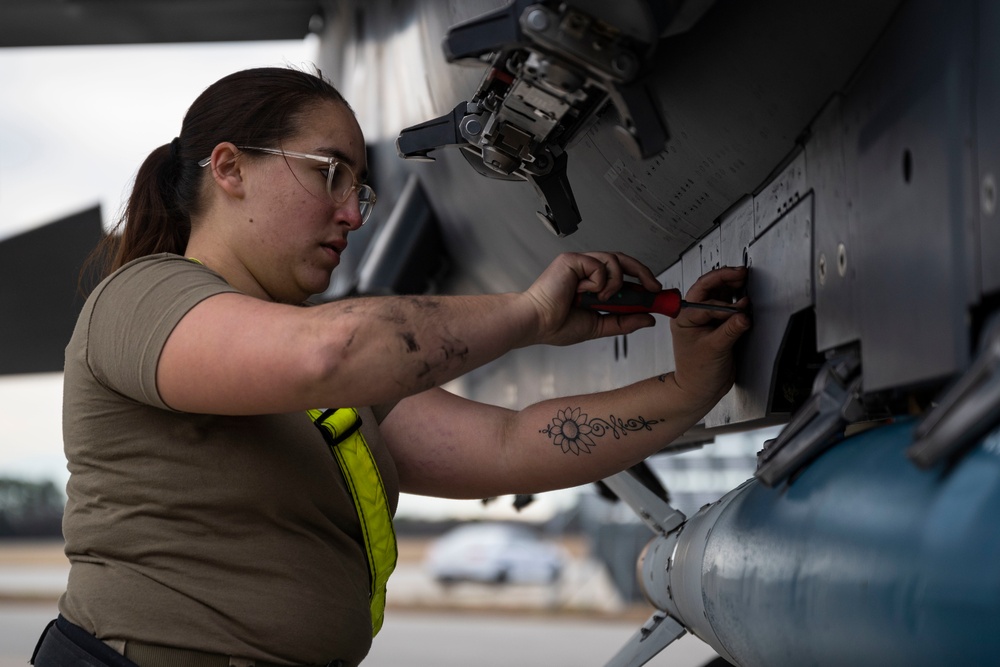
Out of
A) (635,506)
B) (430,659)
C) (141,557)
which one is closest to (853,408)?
(141,557)

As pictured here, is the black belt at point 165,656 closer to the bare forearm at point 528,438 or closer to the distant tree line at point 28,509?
the bare forearm at point 528,438

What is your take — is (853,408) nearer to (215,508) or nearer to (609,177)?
(609,177)

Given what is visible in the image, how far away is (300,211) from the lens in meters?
1.41

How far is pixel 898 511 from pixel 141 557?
0.94 metres

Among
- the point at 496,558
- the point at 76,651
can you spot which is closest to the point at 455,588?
the point at 496,558

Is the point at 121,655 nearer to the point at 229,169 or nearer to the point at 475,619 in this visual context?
the point at 229,169

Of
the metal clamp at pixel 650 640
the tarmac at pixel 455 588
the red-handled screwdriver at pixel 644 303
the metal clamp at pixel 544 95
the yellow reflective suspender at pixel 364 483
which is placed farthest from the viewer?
the tarmac at pixel 455 588

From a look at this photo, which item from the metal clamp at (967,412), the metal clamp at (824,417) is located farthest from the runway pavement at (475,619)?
the metal clamp at (967,412)

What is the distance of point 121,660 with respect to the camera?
4.15ft

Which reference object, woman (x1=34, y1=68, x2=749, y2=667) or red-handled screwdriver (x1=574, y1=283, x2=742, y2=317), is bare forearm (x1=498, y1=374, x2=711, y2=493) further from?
red-handled screwdriver (x1=574, y1=283, x2=742, y2=317)

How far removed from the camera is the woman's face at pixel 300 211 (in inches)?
55.5

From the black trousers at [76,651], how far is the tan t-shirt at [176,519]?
0.05 feet

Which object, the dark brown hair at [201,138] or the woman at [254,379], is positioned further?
the dark brown hair at [201,138]

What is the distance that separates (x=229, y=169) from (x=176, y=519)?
1.58 ft
